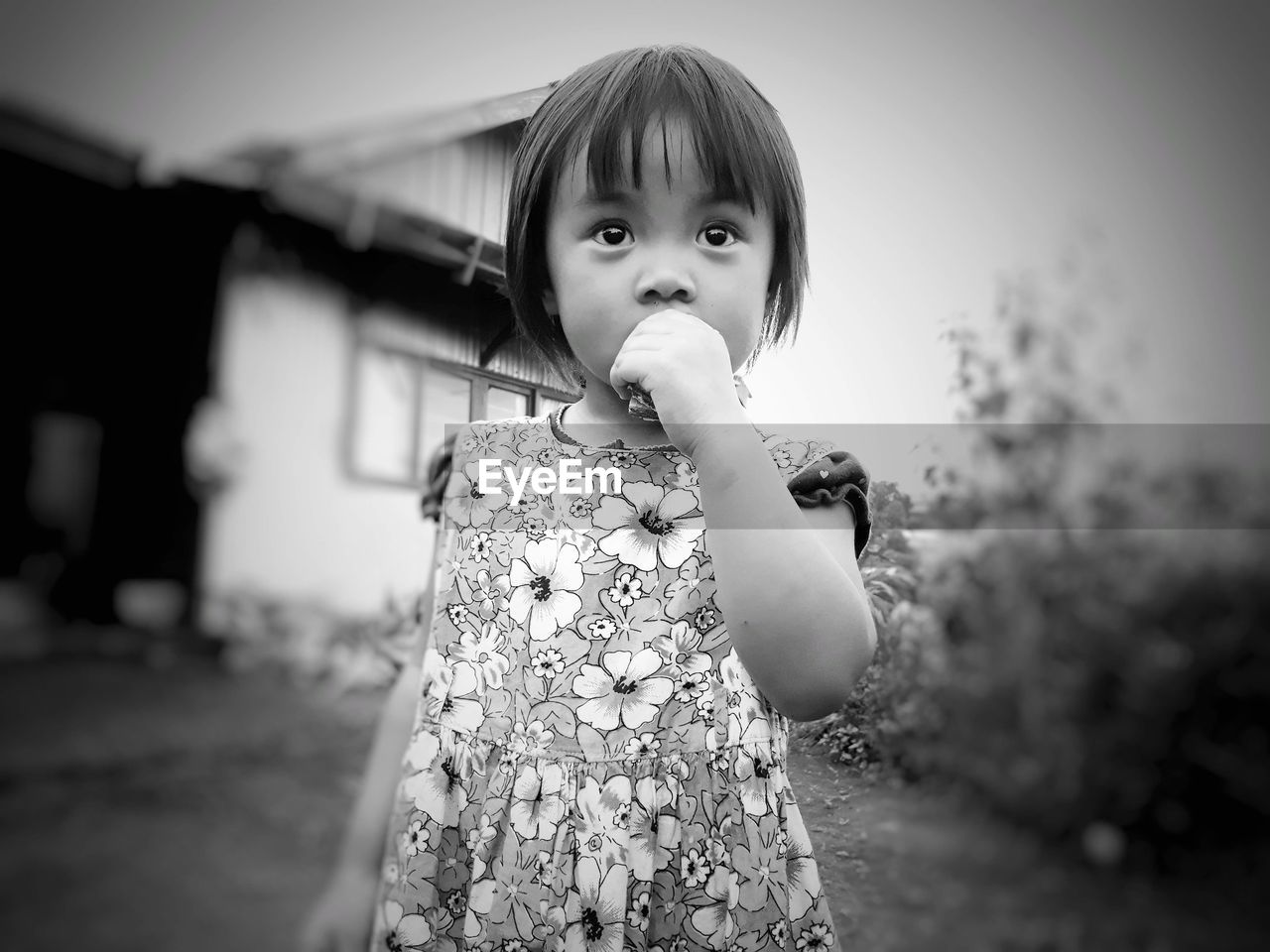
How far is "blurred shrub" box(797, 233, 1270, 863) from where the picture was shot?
0.57 metres

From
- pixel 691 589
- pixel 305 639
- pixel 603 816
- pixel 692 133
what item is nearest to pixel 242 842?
pixel 305 639

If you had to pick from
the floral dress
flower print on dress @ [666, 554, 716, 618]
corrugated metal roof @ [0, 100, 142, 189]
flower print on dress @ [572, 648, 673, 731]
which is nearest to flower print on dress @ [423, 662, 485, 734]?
the floral dress

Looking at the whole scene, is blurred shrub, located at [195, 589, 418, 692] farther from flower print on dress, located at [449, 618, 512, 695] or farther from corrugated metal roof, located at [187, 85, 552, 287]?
corrugated metal roof, located at [187, 85, 552, 287]

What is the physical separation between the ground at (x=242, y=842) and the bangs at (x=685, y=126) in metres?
0.53

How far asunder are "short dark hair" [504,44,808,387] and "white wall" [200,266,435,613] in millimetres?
342

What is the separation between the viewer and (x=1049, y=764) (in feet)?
2.02

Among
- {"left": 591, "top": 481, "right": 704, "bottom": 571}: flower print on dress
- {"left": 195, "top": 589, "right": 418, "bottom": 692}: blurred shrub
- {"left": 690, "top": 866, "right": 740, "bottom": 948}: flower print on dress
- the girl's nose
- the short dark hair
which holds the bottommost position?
{"left": 690, "top": 866, "right": 740, "bottom": 948}: flower print on dress

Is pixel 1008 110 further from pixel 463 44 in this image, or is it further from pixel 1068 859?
pixel 1068 859

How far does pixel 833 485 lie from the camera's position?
2.68 feet

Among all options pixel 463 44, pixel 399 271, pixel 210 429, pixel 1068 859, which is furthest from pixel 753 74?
pixel 1068 859

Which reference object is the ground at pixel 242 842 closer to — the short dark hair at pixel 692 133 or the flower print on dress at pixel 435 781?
the flower print on dress at pixel 435 781

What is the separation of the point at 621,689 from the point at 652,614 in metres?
0.08

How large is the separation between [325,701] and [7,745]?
7.7 inches
